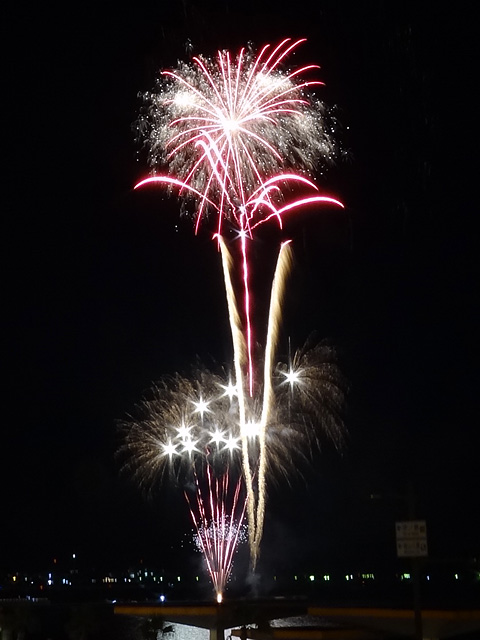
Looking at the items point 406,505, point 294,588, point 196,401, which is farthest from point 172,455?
point 294,588

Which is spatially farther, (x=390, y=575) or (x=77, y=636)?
(x=390, y=575)

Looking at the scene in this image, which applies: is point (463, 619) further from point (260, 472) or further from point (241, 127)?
point (241, 127)

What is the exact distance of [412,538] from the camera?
623 inches

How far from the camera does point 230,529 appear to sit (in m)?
45.9

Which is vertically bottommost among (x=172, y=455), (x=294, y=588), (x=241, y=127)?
(x=294, y=588)

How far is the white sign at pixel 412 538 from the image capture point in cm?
1570

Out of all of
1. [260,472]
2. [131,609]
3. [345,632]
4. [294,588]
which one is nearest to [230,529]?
[131,609]

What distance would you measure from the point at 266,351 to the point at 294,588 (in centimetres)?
8607

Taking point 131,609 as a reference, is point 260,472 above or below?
above

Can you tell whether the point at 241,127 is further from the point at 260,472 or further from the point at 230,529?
the point at 230,529

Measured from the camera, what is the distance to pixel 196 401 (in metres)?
35.3

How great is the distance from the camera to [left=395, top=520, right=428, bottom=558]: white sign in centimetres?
1570

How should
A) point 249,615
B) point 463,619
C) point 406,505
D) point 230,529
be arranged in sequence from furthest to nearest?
point 230,529, point 249,615, point 463,619, point 406,505

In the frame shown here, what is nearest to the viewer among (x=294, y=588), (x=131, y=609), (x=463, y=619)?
(x=463, y=619)
